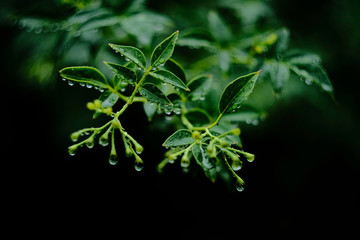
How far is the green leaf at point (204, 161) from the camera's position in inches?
41.4

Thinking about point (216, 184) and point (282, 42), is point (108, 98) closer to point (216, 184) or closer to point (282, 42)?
point (282, 42)

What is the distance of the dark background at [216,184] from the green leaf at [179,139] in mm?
1597

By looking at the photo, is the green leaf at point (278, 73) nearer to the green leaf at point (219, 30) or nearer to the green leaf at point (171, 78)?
the green leaf at point (219, 30)

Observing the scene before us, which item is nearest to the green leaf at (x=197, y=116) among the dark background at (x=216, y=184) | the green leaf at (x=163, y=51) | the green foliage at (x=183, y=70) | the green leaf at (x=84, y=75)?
the green foliage at (x=183, y=70)

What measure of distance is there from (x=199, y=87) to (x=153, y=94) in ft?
0.94

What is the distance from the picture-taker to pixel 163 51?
1134 millimetres

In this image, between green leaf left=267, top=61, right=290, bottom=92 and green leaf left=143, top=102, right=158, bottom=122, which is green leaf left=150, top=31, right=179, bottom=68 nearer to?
green leaf left=143, top=102, right=158, bottom=122

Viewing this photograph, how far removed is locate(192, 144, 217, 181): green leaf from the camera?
41.4 inches

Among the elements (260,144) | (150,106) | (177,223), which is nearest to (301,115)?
(260,144)

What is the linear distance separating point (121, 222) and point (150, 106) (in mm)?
2681

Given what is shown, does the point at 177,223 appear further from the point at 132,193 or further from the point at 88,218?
the point at 88,218

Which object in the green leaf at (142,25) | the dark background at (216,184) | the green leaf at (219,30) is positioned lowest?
the dark background at (216,184)

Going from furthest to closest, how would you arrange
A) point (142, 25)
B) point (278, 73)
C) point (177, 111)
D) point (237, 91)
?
point (142, 25), point (278, 73), point (177, 111), point (237, 91)

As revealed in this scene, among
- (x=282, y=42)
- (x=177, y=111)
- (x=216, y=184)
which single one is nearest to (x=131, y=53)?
(x=177, y=111)
